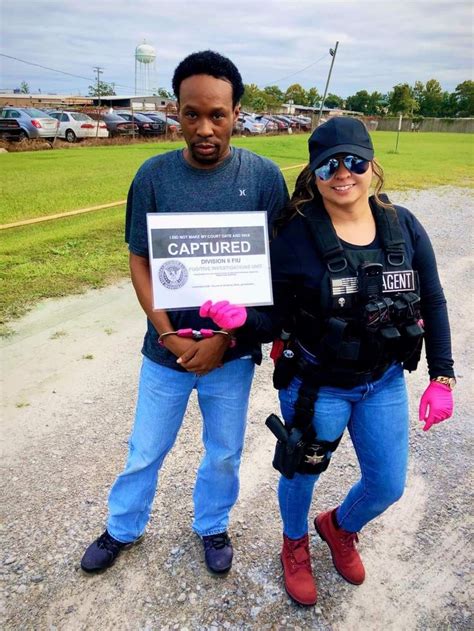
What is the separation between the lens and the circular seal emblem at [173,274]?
72.4 inches

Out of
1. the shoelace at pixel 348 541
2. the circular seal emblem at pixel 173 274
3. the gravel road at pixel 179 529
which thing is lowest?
the gravel road at pixel 179 529

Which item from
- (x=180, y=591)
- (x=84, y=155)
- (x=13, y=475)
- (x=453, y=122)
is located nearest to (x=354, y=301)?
(x=180, y=591)

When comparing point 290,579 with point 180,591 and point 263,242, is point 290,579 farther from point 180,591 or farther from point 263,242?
point 263,242

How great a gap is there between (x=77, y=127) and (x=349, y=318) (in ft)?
77.1

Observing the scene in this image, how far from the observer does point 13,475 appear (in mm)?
2773

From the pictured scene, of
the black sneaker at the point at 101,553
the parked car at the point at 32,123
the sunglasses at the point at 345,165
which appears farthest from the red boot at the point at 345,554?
the parked car at the point at 32,123

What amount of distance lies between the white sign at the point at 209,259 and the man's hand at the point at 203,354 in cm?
15

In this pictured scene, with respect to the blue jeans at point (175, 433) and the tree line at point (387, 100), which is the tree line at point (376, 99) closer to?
the tree line at point (387, 100)

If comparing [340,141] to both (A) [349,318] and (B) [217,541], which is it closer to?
(A) [349,318]

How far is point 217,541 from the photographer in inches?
90.9

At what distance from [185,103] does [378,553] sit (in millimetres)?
2190

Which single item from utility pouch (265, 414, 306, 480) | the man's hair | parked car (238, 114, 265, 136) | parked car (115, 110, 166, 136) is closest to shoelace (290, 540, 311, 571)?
utility pouch (265, 414, 306, 480)

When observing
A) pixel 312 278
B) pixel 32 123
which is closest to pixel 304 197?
pixel 312 278

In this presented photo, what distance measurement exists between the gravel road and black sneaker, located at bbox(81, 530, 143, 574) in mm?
43
